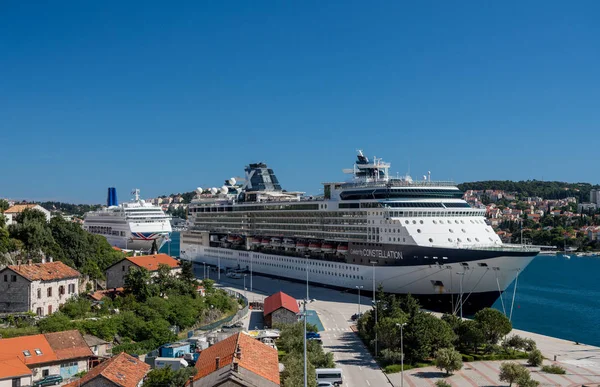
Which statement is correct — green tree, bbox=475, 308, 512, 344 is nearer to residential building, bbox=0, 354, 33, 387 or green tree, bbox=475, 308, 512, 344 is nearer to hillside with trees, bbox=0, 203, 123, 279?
residential building, bbox=0, 354, 33, 387

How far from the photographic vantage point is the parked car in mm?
22658

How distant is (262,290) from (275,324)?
16.4 meters

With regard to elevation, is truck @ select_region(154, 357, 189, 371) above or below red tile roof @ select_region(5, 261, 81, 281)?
below

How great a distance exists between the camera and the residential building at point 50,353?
22984mm

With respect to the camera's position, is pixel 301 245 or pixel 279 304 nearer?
pixel 279 304

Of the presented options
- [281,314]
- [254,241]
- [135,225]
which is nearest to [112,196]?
[135,225]

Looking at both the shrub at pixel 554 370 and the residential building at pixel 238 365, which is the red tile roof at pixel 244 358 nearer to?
the residential building at pixel 238 365

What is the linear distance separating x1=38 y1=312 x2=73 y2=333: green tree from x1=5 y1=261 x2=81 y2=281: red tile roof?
4.32 meters

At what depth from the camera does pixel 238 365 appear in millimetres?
19453

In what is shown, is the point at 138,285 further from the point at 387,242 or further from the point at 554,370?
the point at 554,370

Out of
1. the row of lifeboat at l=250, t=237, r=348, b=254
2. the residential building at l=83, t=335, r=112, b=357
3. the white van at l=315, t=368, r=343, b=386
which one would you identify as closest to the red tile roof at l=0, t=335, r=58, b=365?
the residential building at l=83, t=335, r=112, b=357

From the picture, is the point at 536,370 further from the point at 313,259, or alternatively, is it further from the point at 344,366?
the point at 313,259

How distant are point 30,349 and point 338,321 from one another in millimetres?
20171

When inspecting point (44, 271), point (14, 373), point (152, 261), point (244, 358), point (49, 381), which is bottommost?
→ point (49, 381)
